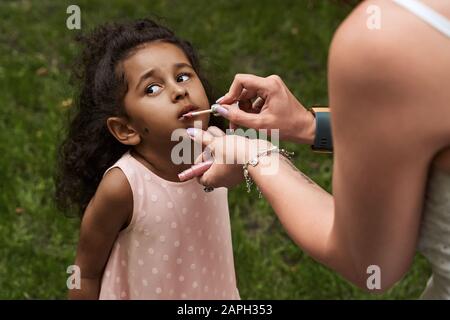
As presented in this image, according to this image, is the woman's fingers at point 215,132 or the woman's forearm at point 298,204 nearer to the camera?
the woman's forearm at point 298,204

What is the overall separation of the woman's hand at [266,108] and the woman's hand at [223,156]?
8 centimetres

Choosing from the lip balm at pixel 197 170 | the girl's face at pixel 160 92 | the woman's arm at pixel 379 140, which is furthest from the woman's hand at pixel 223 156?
the woman's arm at pixel 379 140

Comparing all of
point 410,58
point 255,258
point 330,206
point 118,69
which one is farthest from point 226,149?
point 255,258

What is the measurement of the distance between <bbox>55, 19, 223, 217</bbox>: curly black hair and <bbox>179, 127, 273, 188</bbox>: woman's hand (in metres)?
0.30

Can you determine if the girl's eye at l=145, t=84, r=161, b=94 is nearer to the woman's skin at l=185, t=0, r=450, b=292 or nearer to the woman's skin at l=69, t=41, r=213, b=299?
the woman's skin at l=69, t=41, r=213, b=299

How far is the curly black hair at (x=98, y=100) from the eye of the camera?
193 centimetres

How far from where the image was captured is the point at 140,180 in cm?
190

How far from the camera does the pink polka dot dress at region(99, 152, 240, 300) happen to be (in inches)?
75.7

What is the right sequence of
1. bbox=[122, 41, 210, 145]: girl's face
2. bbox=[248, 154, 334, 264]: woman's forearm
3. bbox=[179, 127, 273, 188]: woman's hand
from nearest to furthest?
bbox=[248, 154, 334, 264]: woman's forearm, bbox=[179, 127, 273, 188]: woman's hand, bbox=[122, 41, 210, 145]: girl's face

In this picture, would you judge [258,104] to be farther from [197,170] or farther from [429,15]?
[429,15]

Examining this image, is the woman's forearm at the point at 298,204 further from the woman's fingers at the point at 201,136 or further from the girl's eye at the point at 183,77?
the girl's eye at the point at 183,77

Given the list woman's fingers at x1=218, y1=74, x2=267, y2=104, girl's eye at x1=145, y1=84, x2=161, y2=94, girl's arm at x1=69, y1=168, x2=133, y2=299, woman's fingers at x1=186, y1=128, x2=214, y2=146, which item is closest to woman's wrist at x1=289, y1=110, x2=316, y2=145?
woman's fingers at x1=218, y1=74, x2=267, y2=104


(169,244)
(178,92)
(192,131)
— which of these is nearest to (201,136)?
(192,131)

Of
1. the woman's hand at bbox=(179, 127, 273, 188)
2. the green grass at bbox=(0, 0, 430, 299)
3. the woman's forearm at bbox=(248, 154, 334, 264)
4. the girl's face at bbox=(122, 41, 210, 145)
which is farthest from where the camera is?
the green grass at bbox=(0, 0, 430, 299)
